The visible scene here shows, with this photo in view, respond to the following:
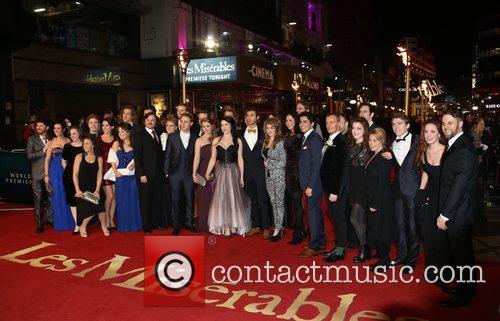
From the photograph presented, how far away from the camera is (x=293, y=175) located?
21.7ft

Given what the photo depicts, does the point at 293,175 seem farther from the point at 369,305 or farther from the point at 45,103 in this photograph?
the point at 45,103

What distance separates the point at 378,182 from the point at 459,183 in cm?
119

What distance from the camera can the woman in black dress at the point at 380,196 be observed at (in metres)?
5.29

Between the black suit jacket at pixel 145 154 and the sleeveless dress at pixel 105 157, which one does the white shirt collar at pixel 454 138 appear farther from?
the sleeveless dress at pixel 105 157

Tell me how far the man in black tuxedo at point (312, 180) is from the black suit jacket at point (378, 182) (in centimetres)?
83

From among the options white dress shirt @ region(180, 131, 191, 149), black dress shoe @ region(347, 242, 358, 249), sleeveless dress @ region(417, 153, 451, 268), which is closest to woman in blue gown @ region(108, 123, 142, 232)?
white dress shirt @ region(180, 131, 191, 149)

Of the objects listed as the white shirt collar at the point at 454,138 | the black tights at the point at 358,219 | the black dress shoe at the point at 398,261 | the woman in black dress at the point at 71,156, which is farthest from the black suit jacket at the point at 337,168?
the woman in black dress at the point at 71,156

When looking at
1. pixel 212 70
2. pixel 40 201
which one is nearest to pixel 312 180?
pixel 40 201

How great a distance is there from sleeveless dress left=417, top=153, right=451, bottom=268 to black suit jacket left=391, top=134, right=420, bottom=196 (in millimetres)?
304

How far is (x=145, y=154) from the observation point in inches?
289

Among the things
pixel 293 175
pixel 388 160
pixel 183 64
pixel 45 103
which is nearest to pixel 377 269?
pixel 388 160

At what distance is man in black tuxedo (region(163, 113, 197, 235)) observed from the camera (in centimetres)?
734

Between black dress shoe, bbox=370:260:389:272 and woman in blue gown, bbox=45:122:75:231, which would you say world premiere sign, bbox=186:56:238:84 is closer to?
woman in blue gown, bbox=45:122:75:231

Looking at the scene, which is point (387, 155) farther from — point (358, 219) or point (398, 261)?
point (398, 261)
